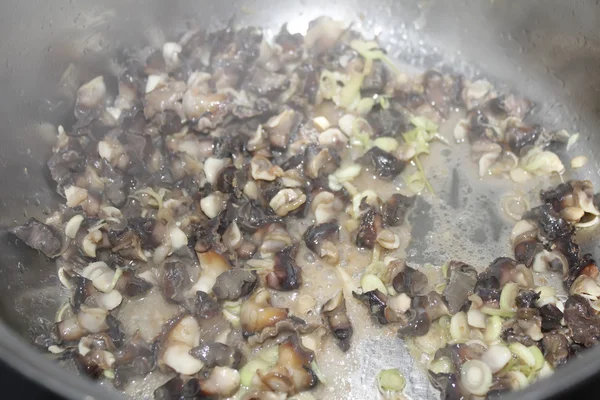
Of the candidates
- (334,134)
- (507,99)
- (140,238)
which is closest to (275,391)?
(140,238)

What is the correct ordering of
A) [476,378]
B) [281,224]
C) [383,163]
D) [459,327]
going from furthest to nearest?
[383,163], [281,224], [459,327], [476,378]

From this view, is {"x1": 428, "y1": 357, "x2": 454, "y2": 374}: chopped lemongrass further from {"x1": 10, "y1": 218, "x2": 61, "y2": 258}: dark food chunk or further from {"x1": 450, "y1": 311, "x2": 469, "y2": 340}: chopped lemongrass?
{"x1": 10, "y1": 218, "x2": 61, "y2": 258}: dark food chunk

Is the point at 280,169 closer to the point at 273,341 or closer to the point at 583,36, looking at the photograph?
the point at 273,341

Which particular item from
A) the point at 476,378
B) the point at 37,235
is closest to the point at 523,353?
the point at 476,378

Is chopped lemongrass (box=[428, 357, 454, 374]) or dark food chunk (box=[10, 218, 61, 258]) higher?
dark food chunk (box=[10, 218, 61, 258])

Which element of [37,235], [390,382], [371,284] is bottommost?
[390,382]

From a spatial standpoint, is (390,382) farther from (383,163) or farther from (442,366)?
(383,163)

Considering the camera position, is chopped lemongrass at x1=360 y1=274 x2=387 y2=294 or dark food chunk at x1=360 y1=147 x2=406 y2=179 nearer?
chopped lemongrass at x1=360 y1=274 x2=387 y2=294

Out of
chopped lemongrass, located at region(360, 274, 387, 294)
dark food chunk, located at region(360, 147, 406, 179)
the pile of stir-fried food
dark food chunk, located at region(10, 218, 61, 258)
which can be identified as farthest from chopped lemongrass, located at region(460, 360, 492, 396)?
dark food chunk, located at region(10, 218, 61, 258)
